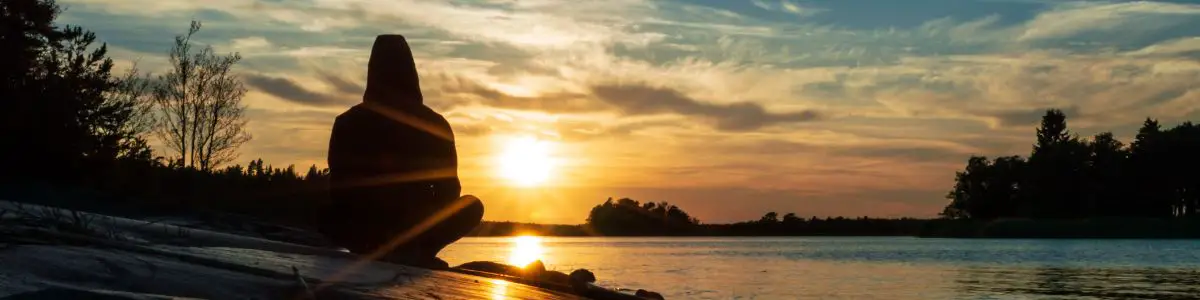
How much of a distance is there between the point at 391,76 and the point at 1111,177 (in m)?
126

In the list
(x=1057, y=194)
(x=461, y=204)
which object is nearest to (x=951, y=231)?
(x=1057, y=194)

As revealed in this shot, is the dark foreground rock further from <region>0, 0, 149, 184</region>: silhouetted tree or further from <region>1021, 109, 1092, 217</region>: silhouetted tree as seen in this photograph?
<region>1021, 109, 1092, 217</region>: silhouetted tree

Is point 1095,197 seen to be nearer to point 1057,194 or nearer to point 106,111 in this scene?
point 1057,194

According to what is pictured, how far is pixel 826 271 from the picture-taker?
1953 inches

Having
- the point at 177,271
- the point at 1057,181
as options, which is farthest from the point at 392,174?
the point at 1057,181

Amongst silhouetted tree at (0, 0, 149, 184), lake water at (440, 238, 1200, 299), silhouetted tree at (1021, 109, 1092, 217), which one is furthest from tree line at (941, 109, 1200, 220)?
silhouetted tree at (0, 0, 149, 184)

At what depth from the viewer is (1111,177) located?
5039 inches

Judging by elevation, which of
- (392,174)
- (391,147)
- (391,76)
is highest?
(391,76)

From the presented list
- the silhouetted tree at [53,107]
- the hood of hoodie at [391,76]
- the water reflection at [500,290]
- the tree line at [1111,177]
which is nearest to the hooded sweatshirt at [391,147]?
the hood of hoodie at [391,76]

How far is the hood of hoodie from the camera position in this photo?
774 inches

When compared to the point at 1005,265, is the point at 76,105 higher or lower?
higher

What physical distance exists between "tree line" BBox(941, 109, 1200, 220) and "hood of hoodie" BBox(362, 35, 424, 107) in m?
122

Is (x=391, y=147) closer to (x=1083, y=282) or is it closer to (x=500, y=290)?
(x=500, y=290)

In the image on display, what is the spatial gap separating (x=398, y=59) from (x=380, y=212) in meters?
2.80
